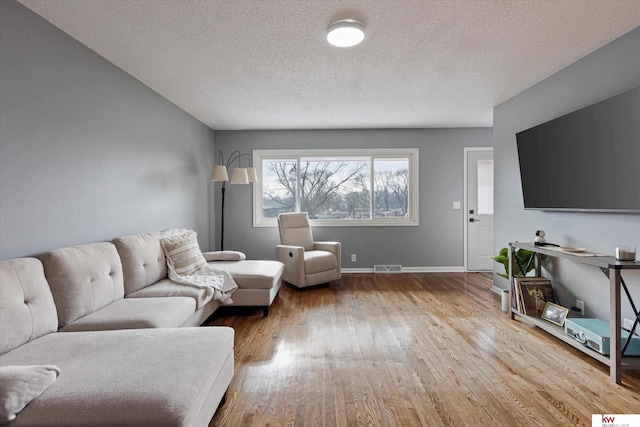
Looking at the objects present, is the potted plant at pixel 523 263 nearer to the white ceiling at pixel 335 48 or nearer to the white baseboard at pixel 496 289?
the white baseboard at pixel 496 289

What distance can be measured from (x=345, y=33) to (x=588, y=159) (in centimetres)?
210

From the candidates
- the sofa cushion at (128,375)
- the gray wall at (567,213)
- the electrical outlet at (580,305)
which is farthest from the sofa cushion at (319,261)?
the electrical outlet at (580,305)

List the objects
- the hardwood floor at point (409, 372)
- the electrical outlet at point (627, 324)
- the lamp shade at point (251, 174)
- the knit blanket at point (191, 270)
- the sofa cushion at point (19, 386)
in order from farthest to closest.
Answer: the lamp shade at point (251, 174) → the knit blanket at point (191, 270) → the electrical outlet at point (627, 324) → the hardwood floor at point (409, 372) → the sofa cushion at point (19, 386)

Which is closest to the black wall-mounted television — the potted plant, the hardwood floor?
the potted plant

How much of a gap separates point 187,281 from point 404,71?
8.85 ft

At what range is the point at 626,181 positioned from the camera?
6.82 feet

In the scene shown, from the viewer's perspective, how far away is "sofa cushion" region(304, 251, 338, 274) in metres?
3.98

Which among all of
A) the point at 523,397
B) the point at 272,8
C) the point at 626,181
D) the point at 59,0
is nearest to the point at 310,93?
the point at 272,8

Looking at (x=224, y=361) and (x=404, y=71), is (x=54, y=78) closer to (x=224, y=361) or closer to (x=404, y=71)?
(x=224, y=361)

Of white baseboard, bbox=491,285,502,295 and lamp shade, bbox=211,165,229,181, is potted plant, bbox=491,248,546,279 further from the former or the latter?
lamp shade, bbox=211,165,229,181

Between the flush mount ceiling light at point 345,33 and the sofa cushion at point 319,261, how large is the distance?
8.55ft

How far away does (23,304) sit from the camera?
1530mm

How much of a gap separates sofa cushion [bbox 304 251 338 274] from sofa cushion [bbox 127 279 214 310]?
61.6 inches

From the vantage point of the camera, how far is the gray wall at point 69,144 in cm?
175
